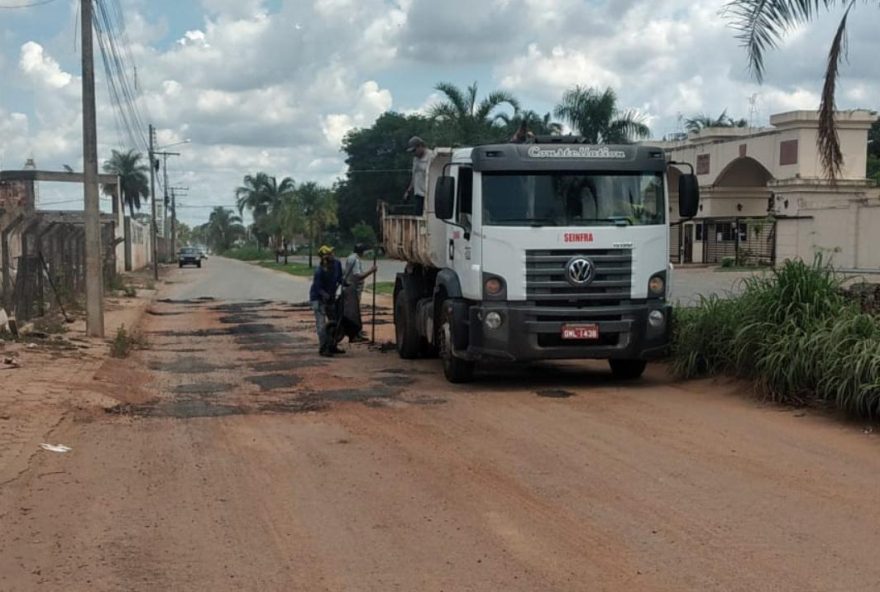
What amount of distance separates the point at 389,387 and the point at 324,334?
3737 millimetres

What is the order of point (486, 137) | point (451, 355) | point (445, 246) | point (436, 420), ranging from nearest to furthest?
point (436, 420)
point (451, 355)
point (445, 246)
point (486, 137)

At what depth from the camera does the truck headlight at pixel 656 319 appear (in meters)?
11.1

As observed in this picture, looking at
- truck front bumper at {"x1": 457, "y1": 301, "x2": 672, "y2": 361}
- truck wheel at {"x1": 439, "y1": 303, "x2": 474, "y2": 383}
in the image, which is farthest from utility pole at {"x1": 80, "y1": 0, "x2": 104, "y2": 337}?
truck front bumper at {"x1": 457, "y1": 301, "x2": 672, "y2": 361}

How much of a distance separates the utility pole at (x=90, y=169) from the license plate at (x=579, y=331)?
9450 mm

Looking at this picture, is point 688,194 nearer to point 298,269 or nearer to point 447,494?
point 447,494

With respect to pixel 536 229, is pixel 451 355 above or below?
below

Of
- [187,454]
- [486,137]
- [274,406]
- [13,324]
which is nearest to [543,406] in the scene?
[274,406]

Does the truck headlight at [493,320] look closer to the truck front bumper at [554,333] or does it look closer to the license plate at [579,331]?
the truck front bumper at [554,333]

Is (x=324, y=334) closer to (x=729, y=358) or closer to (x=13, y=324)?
(x=13, y=324)

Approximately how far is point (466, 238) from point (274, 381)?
10.5 ft

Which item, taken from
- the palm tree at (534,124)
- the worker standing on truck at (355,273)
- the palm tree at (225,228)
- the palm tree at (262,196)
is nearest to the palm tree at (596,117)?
the palm tree at (534,124)

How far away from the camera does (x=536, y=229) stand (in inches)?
425

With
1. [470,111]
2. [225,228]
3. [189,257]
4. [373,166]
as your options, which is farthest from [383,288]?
[225,228]

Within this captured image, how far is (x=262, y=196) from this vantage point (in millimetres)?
111750
